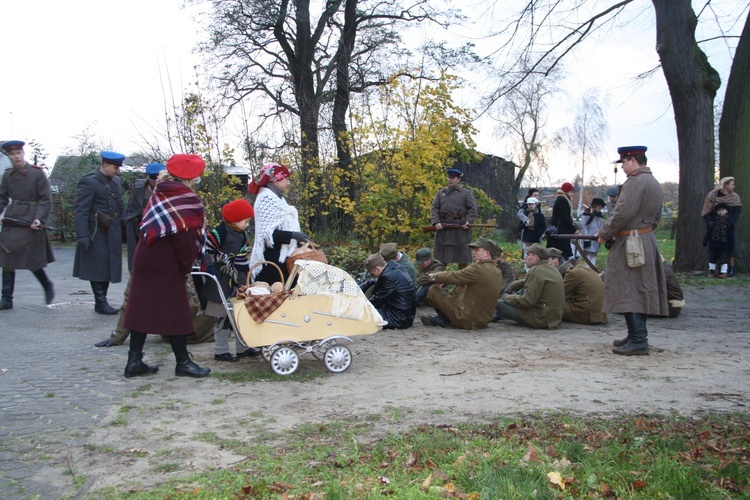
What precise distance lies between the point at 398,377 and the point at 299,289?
46.1 inches

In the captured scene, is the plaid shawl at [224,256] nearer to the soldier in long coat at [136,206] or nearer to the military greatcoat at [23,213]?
the soldier in long coat at [136,206]

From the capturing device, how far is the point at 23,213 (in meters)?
9.39

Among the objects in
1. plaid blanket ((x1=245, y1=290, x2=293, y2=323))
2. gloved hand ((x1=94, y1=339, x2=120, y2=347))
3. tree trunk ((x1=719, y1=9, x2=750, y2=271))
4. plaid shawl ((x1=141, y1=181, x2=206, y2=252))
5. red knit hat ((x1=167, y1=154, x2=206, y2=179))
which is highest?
tree trunk ((x1=719, y1=9, x2=750, y2=271))

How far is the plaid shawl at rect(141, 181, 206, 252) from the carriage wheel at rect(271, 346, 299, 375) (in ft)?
4.32

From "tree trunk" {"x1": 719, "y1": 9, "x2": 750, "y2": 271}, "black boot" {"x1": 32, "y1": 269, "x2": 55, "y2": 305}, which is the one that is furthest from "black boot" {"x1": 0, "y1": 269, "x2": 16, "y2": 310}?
"tree trunk" {"x1": 719, "y1": 9, "x2": 750, "y2": 271}

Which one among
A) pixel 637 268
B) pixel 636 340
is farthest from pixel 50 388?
pixel 637 268

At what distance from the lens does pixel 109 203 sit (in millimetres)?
9102

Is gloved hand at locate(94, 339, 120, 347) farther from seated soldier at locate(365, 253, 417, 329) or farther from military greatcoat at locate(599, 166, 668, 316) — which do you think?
military greatcoat at locate(599, 166, 668, 316)

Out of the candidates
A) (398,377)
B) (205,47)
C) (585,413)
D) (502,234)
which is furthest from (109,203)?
(502,234)

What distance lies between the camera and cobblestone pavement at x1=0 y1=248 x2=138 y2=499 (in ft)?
→ 12.4

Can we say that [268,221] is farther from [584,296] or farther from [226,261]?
[584,296]

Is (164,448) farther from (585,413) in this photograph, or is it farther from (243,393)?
(585,413)

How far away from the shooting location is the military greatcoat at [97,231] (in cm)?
884

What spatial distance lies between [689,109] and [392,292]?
27.2ft
